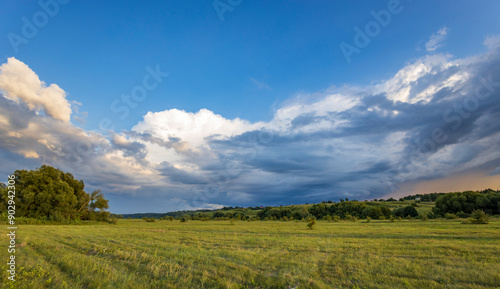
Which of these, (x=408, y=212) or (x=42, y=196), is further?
(x=408, y=212)

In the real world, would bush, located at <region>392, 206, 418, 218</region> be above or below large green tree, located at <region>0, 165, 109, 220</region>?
below

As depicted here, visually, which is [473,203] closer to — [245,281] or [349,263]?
[349,263]

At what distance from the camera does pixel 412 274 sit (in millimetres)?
9609

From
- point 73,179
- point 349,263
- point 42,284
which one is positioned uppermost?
point 73,179

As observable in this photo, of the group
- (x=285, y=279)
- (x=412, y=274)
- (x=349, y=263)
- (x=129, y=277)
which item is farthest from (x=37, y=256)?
(x=412, y=274)

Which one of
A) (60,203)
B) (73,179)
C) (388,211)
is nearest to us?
(60,203)

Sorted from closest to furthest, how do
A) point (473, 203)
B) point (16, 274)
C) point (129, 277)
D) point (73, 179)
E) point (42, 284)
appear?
point (42, 284) → point (16, 274) → point (129, 277) → point (73, 179) → point (473, 203)

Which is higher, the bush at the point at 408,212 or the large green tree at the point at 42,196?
the large green tree at the point at 42,196

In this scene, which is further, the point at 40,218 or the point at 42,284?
the point at 40,218

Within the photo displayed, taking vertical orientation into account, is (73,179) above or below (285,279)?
above

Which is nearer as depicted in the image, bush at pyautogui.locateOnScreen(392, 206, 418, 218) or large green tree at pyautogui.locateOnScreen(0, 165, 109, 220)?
large green tree at pyautogui.locateOnScreen(0, 165, 109, 220)

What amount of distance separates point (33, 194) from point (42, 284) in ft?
175

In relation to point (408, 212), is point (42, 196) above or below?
above

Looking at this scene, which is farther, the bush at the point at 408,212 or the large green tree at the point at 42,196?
the bush at the point at 408,212
